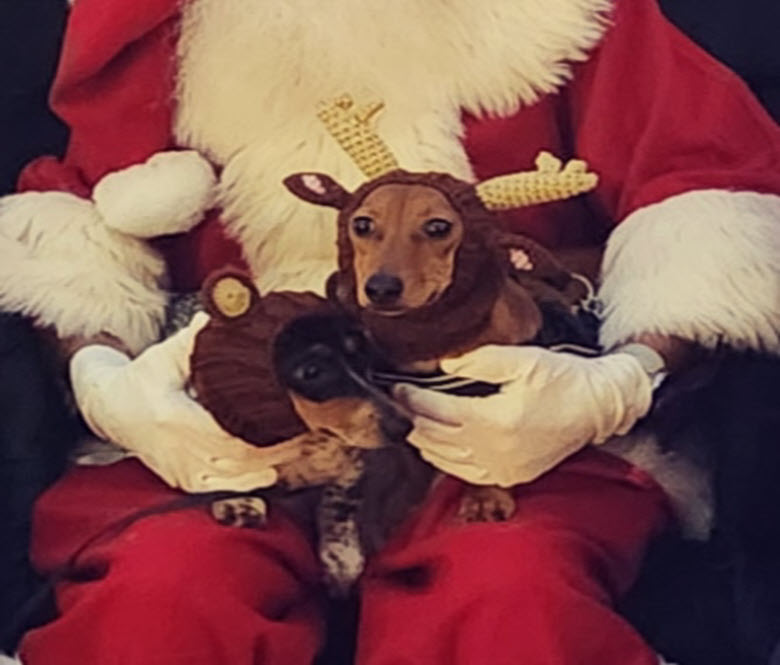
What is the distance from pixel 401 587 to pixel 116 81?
41cm

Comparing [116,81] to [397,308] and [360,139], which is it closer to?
[360,139]

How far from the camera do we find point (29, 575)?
1566mm

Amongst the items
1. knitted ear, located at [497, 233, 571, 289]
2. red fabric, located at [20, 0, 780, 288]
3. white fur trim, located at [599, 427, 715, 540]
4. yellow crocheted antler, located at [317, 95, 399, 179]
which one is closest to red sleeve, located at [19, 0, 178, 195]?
red fabric, located at [20, 0, 780, 288]

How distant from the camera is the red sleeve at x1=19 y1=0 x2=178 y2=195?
1.59 meters

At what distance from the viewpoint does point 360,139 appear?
1.48 m

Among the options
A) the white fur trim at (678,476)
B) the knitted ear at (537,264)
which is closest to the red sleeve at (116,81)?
the knitted ear at (537,264)

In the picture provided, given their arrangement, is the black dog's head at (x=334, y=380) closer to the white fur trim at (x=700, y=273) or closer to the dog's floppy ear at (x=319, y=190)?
the dog's floppy ear at (x=319, y=190)

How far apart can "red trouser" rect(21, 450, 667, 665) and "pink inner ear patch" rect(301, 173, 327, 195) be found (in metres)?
0.20

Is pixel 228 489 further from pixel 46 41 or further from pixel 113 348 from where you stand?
pixel 46 41

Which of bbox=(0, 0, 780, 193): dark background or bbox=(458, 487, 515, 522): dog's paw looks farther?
bbox=(0, 0, 780, 193): dark background

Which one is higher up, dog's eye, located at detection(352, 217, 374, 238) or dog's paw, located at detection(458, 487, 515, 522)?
dog's eye, located at detection(352, 217, 374, 238)

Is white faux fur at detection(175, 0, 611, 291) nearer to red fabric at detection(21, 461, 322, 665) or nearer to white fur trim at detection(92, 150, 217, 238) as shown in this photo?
white fur trim at detection(92, 150, 217, 238)

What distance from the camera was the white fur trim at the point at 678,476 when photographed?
1.53 metres

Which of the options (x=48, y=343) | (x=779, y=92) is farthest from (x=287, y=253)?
(x=779, y=92)
